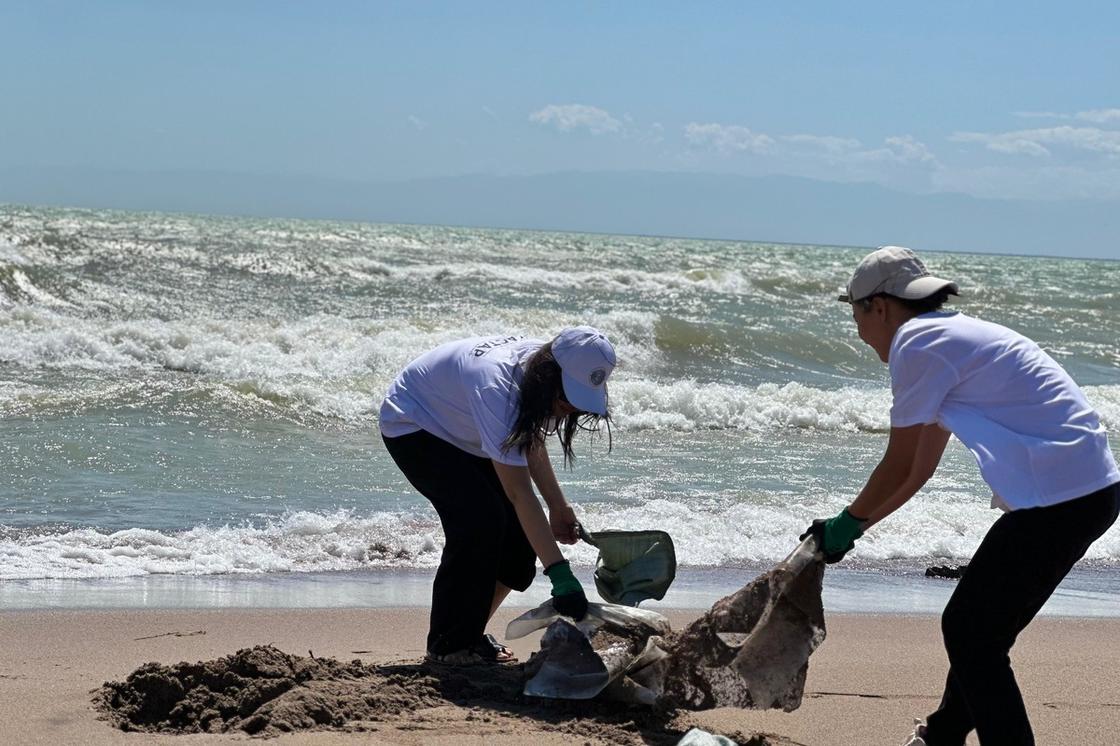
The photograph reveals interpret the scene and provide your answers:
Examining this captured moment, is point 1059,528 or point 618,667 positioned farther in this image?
point 618,667

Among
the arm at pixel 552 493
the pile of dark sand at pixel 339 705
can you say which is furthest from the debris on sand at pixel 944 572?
the pile of dark sand at pixel 339 705

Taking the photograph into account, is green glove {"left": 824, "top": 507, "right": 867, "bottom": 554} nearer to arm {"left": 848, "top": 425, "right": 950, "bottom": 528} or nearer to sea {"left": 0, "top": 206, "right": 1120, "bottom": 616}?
arm {"left": 848, "top": 425, "right": 950, "bottom": 528}

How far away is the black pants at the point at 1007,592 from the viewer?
9.22 ft

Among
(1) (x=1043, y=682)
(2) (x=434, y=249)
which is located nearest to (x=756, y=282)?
(2) (x=434, y=249)

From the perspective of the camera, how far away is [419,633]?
4.72 metres

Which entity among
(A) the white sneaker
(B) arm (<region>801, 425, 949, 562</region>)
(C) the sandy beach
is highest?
(B) arm (<region>801, 425, 949, 562</region>)

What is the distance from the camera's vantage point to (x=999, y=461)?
2.79 meters

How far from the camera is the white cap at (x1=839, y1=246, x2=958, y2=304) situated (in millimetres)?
3029

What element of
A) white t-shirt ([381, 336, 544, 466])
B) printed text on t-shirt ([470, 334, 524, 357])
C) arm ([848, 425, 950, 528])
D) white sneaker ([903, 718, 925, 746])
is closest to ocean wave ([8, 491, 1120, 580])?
white t-shirt ([381, 336, 544, 466])

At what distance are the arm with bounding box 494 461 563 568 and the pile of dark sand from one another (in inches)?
18.4

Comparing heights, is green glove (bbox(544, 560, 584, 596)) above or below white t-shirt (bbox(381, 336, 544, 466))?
below

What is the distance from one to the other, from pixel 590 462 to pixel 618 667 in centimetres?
521

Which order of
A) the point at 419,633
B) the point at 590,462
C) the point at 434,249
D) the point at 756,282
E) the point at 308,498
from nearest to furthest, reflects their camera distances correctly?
the point at 419,633 → the point at 308,498 → the point at 590,462 → the point at 756,282 → the point at 434,249

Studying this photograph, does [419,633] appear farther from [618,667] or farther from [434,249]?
[434,249]
